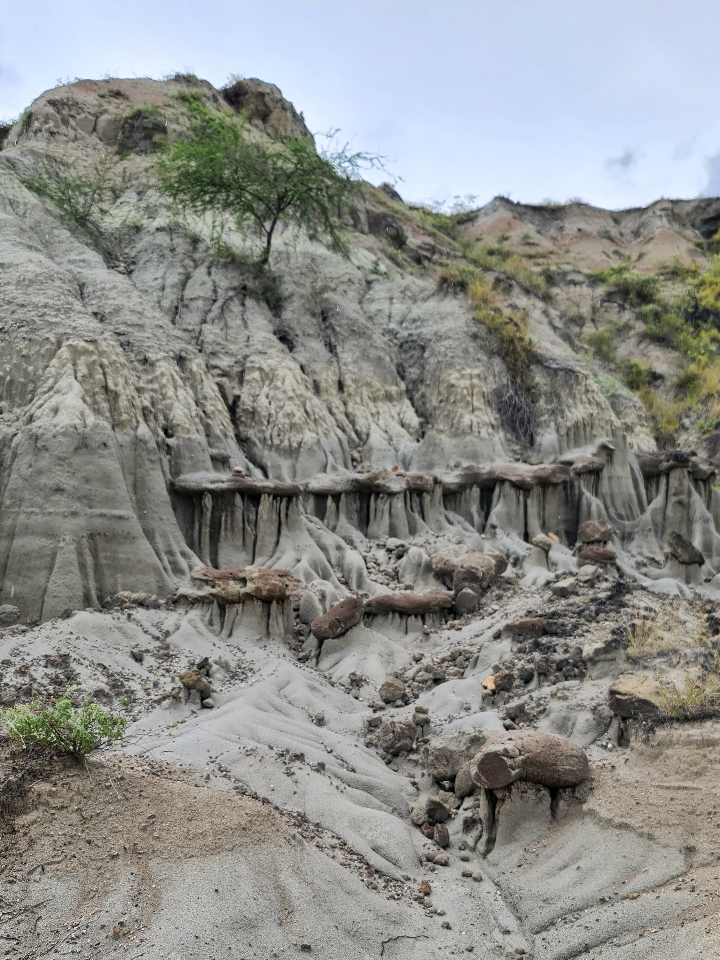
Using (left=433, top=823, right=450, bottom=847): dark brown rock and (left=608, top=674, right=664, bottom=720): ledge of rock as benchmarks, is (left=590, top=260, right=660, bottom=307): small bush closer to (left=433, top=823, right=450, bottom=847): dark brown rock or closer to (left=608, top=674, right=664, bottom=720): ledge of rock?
(left=608, top=674, right=664, bottom=720): ledge of rock

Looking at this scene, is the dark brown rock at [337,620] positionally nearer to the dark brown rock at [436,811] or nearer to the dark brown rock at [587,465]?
the dark brown rock at [436,811]

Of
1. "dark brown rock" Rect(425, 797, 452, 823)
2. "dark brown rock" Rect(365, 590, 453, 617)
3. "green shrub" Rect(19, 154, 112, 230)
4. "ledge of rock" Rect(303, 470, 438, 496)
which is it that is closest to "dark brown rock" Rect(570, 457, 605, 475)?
"ledge of rock" Rect(303, 470, 438, 496)

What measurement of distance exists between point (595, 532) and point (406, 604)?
4.56 meters

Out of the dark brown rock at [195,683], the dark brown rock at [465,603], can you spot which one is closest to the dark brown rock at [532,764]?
the dark brown rock at [195,683]

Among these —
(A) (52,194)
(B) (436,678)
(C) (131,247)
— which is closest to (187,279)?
(C) (131,247)

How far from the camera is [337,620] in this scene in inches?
368

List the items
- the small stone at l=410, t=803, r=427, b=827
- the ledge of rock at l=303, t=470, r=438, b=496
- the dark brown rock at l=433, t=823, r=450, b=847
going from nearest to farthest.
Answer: the dark brown rock at l=433, t=823, r=450, b=847
the small stone at l=410, t=803, r=427, b=827
the ledge of rock at l=303, t=470, r=438, b=496

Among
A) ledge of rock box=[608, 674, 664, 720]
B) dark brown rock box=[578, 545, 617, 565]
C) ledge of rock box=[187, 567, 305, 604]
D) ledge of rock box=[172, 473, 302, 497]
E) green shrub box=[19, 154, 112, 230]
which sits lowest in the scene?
ledge of rock box=[608, 674, 664, 720]

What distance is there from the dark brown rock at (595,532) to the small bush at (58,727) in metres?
9.66

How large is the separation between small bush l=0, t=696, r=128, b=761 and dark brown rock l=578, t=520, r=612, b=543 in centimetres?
966

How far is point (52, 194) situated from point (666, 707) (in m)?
15.6

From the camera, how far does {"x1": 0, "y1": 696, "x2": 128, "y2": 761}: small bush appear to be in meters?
4.86

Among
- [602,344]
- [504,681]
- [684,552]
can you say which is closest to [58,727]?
[504,681]

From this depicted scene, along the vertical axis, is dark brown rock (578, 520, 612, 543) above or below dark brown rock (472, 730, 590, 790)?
above
